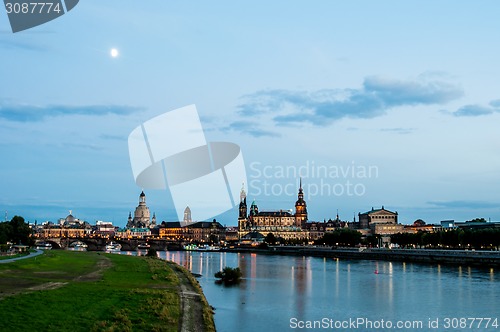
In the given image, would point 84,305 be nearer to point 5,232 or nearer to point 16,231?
point 5,232

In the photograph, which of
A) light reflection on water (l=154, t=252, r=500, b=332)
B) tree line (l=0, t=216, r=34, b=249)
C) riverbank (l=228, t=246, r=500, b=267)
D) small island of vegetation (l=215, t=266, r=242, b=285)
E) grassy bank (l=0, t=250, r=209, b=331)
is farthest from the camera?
tree line (l=0, t=216, r=34, b=249)

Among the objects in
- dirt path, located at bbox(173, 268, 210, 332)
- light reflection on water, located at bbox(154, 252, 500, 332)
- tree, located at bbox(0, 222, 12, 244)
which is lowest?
light reflection on water, located at bbox(154, 252, 500, 332)

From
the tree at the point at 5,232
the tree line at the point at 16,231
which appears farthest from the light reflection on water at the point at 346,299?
the tree line at the point at 16,231

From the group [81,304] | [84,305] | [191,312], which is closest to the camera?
[84,305]

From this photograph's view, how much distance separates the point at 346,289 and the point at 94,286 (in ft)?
94.4

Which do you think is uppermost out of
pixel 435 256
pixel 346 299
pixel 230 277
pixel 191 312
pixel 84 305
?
pixel 84 305

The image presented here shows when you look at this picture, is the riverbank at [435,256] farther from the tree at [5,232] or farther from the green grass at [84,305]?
the tree at [5,232]

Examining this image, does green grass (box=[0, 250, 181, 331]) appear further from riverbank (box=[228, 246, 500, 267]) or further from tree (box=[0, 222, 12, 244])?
riverbank (box=[228, 246, 500, 267])

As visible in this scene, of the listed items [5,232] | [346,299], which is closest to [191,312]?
[346,299]

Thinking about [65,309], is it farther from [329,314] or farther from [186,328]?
[329,314]

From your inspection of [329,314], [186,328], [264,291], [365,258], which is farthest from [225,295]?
[365,258]

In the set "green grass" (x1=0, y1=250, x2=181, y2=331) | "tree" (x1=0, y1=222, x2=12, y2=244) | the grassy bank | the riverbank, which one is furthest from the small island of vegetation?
the riverbank

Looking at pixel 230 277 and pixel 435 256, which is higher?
pixel 435 256

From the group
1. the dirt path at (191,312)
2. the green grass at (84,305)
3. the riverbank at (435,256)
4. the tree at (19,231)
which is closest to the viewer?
the green grass at (84,305)
